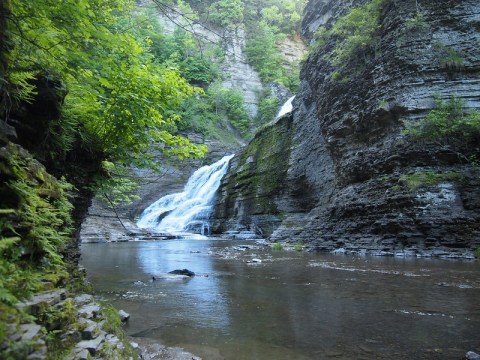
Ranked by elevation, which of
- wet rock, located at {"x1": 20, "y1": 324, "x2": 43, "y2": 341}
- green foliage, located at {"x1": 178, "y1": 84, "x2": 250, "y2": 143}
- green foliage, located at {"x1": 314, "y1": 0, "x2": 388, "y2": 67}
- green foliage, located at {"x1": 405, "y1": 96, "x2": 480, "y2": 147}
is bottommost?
wet rock, located at {"x1": 20, "y1": 324, "x2": 43, "y2": 341}

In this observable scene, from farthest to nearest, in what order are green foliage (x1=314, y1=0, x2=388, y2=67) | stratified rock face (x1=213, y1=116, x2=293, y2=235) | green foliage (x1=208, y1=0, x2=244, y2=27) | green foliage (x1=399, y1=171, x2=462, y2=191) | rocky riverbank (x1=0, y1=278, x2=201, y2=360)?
1. stratified rock face (x1=213, y1=116, x2=293, y2=235)
2. green foliage (x1=314, y1=0, x2=388, y2=67)
3. green foliage (x1=399, y1=171, x2=462, y2=191)
4. green foliage (x1=208, y1=0, x2=244, y2=27)
5. rocky riverbank (x1=0, y1=278, x2=201, y2=360)

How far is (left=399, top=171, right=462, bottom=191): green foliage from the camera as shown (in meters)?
13.3

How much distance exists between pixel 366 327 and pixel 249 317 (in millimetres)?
1797

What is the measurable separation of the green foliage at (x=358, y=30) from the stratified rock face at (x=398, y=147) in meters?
0.46

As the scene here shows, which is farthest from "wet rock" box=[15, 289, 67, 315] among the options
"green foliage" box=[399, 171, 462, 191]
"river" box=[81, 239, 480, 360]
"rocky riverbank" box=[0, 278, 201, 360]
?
"green foliage" box=[399, 171, 462, 191]

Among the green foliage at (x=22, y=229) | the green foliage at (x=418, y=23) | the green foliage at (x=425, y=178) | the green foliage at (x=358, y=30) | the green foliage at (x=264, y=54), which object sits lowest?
the green foliage at (x=22, y=229)

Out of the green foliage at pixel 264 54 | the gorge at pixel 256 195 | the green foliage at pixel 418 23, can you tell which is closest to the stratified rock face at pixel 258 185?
the gorge at pixel 256 195

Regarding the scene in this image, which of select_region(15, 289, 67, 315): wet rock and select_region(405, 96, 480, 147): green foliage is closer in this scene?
select_region(15, 289, 67, 315): wet rock

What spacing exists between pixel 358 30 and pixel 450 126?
306 inches

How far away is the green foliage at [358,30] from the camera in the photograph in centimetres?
1794

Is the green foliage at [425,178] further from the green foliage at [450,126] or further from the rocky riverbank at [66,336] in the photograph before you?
the rocky riverbank at [66,336]

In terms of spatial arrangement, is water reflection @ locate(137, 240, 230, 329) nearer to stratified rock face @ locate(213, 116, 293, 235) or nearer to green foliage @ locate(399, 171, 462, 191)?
green foliage @ locate(399, 171, 462, 191)

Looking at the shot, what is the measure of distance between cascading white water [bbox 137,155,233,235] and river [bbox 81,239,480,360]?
20507 millimetres

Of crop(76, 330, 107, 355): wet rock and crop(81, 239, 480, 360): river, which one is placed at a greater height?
crop(76, 330, 107, 355): wet rock
